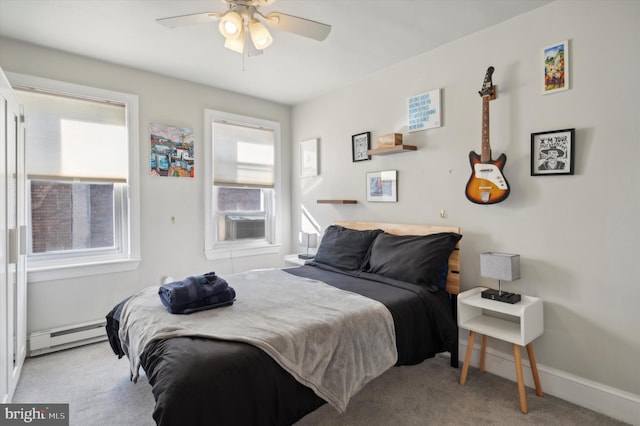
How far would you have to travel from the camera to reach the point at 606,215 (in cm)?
205

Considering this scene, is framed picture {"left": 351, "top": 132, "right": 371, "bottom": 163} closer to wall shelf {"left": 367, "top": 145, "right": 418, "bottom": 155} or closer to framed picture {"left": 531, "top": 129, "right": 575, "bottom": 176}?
wall shelf {"left": 367, "top": 145, "right": 418, "bottom": 155}

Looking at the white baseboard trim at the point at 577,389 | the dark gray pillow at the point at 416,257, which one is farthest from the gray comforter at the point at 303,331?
the white baseboard trim at the point at 577,389

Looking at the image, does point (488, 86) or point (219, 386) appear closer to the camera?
point (219, 386)

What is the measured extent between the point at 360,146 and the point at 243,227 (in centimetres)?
176

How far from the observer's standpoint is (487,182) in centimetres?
255

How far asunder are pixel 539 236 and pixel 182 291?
7.79 feet

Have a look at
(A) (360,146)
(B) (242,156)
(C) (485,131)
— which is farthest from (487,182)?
(B) (242,156)

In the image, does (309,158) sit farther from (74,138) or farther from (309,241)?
(74,138)

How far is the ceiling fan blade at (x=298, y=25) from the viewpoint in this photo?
75.0 inches

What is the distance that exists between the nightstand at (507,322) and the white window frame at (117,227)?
3.03m

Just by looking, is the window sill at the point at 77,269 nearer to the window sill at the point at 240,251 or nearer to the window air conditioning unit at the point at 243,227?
the window sill at the point at 240,251

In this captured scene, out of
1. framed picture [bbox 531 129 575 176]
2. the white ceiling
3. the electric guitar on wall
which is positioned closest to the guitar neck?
the electric guitar on wall

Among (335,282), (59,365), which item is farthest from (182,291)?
(59,365)

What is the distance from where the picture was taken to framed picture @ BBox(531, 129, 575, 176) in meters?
2.17
